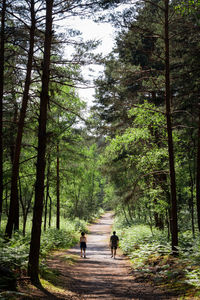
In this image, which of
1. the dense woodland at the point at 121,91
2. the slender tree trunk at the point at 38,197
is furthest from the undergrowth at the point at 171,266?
the slender tree trunk at the point at 38,197

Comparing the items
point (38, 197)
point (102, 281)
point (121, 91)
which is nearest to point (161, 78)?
point (121, 91)

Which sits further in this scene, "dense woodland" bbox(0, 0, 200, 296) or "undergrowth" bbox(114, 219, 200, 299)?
"dense woodland" bbox(0, 0, 200, 296)

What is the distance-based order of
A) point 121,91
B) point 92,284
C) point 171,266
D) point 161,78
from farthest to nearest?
point 121,91, point 161,78, point 92,284, point 171,266

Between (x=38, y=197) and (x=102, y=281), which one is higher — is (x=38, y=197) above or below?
above

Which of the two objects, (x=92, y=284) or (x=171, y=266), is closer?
(x=171, y=266)

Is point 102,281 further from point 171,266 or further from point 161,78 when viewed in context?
point 161,78

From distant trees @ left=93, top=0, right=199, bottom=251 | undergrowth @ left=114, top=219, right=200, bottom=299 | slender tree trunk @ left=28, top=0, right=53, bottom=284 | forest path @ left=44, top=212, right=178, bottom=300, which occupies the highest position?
distant trees @ left=93, top=0, right=199, bottom=251

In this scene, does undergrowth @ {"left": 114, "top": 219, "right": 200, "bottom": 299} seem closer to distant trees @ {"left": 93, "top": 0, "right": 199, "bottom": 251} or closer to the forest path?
the forest path

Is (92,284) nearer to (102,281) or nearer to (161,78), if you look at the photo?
(102,281)

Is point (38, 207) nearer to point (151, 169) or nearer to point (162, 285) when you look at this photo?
point (162, 285)

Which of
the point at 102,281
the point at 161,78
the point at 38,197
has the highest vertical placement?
the point at 161,78

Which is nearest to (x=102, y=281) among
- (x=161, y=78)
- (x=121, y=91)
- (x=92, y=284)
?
(x=92, y=284)

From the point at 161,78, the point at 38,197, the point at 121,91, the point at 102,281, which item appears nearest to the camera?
the point at 38,197

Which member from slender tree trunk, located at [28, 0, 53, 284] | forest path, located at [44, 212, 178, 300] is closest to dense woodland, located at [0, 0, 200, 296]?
slender tree trunk, located at [28, 0, 53, 284]
